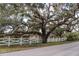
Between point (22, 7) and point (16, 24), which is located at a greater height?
point (22, 7)

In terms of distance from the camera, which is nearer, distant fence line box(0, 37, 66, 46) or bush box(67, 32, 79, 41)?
distant fence line box(0, 37, 66, 46)

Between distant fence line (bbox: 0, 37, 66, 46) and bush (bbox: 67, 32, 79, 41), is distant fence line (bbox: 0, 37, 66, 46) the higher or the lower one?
the higher one

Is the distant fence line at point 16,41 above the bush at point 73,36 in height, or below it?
above

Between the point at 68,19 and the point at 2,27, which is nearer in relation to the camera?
the point at 2,27

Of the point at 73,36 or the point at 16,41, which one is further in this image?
the point at 73,36

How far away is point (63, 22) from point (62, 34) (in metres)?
3.00

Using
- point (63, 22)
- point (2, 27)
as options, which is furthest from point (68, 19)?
point (2, 27)

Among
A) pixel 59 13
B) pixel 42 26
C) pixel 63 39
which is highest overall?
pixel 59 13

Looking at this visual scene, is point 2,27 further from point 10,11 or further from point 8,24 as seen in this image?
point 10,11

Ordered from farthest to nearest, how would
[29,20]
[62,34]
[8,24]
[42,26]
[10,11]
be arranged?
[62,34] → [42,26] → [29,20] → [8,24] → [10,11]

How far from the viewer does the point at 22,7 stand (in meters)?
13.0

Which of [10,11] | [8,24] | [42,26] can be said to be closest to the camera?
[10,11]

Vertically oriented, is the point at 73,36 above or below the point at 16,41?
below

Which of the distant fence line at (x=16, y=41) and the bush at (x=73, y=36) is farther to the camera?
the bush at (x=73, y=36)
